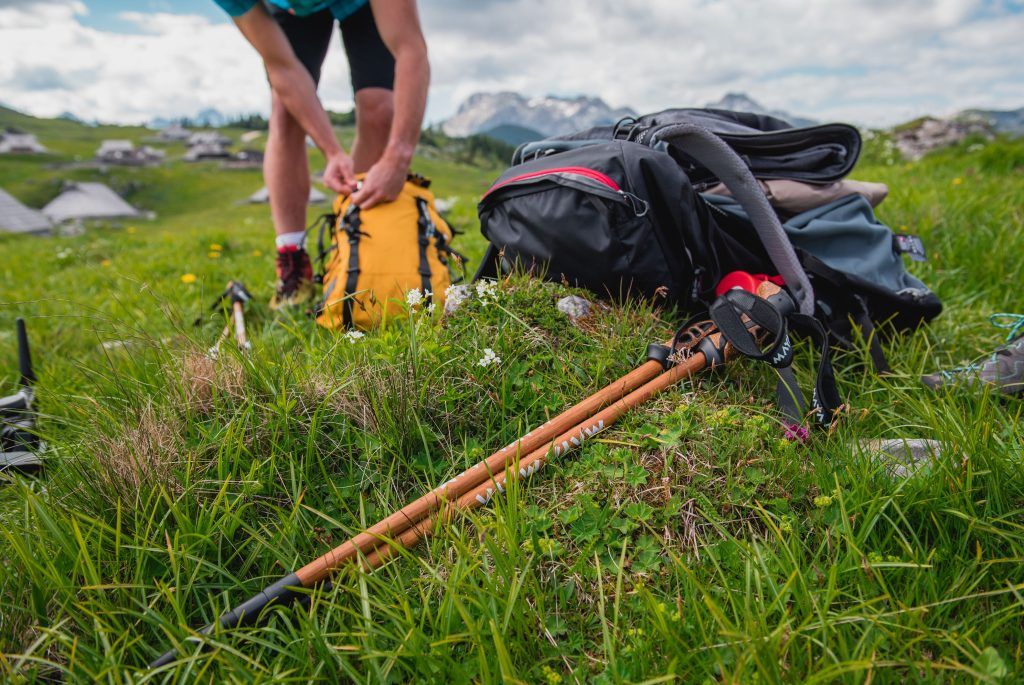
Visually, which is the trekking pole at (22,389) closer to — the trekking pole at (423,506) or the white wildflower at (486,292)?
the trekking pole at (423,506)

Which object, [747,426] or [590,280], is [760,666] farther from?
[590,280]

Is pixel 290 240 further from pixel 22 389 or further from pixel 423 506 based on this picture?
pixel 423 506

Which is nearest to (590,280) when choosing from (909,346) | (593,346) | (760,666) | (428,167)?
(593,346)

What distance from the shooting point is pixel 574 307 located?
9.15ft

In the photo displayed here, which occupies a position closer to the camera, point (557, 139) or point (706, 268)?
point (706, 268)

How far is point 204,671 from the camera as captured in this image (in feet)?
4.53

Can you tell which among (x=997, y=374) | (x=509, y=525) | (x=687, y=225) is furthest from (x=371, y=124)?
(x=997, y=374)

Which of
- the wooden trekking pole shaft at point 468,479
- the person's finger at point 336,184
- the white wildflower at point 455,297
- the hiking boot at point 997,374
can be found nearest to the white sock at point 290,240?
the person's finger at point 336,184

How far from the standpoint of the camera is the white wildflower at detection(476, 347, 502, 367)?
7.82ft

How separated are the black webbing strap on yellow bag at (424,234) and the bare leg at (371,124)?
0.93m

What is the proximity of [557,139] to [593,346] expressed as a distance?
1.46 meters

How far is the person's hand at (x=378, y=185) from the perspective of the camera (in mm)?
3850

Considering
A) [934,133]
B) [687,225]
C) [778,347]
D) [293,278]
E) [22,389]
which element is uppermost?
[934,133]

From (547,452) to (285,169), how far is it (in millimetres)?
3642
